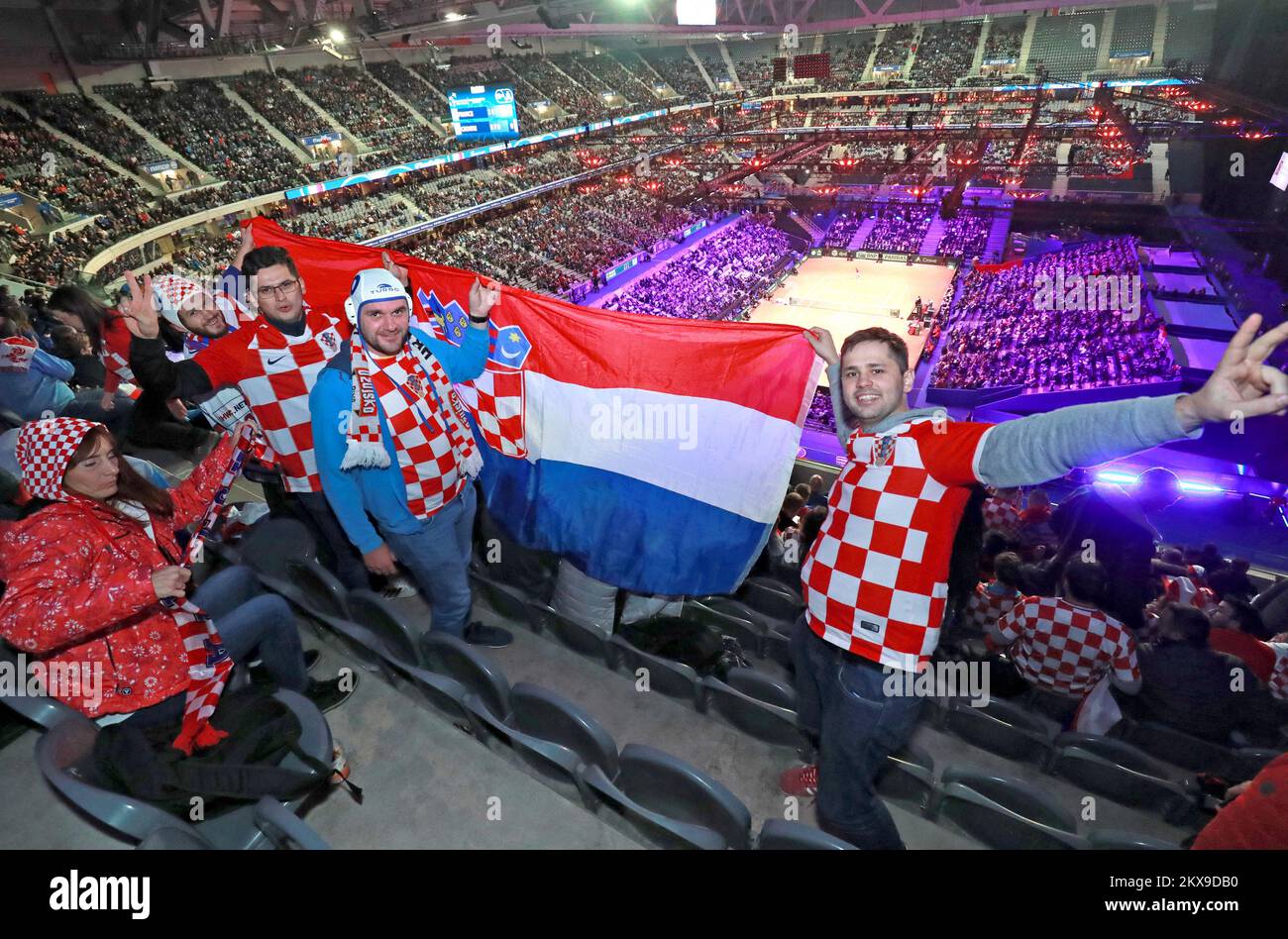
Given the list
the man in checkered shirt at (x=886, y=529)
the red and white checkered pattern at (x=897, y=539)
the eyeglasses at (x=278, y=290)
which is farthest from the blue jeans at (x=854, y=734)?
the eyeglasses at (x=278, y=290)

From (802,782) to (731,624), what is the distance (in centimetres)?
128

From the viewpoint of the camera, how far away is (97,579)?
2232 mm

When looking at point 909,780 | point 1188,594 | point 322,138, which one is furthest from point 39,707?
point 322,138

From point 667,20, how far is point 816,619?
5243 centimetres

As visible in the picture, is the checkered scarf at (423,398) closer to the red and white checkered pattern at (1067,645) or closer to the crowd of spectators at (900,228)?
the red and white checkered pattern at (1067,645)

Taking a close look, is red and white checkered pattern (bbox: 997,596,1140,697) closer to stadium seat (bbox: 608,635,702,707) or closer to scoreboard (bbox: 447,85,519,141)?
stadium seat (bbox: 608,635,702,707)

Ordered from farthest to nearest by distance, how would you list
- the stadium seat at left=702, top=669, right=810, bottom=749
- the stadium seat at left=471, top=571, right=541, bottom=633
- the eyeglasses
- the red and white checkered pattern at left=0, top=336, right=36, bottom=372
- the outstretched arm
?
the red and white checkered pattern at left=0, top=336, right=36, bottom=372 → the stadium seat at left=471, top=571, right=541, bottom=633 → the eyeglasses → the stadium seat at left=702, top=669, right=810, bottom=749 → the outstretched arm

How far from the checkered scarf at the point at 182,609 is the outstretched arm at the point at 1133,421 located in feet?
10.7

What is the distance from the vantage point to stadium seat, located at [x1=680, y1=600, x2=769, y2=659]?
4.09m

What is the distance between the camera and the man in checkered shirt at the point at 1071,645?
3.40 m

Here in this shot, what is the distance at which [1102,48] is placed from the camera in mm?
41875

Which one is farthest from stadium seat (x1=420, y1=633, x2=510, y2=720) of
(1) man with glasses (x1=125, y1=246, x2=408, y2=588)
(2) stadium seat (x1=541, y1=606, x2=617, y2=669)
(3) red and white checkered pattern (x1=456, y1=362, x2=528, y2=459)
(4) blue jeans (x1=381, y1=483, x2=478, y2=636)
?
(1) man with glasses (x1=125, y1=246, x2=408, y2=588)

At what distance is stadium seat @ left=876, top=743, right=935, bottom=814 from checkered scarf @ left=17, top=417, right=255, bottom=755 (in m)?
2.97

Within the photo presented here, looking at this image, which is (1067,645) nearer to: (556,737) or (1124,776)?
(1124,776)
